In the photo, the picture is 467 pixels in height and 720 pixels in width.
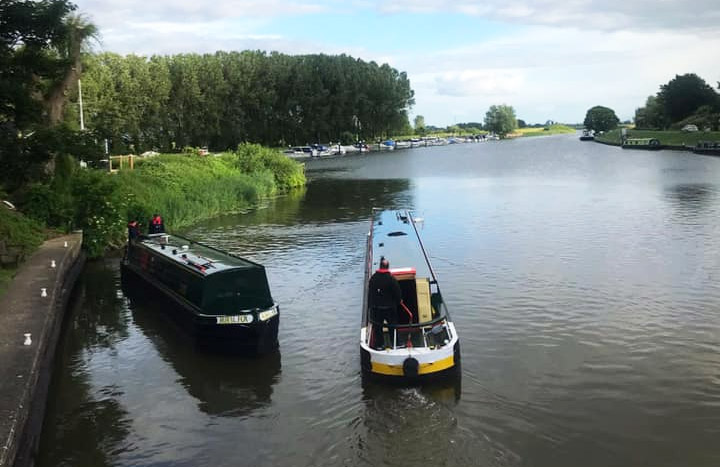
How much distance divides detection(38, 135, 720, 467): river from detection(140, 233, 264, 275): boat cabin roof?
213 cm

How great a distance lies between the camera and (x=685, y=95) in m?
123

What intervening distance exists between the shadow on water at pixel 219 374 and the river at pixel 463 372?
0.05 meters

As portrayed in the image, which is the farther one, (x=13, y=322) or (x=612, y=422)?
(x=13, y=322)

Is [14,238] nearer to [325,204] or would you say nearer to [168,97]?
[325,204]

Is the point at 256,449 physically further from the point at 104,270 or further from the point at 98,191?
the point at 98,191

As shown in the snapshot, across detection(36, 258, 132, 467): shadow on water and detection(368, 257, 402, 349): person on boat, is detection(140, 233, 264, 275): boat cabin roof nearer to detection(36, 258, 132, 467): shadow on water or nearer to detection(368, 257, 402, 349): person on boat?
detection(36, 258, 132, 467): shadow on water

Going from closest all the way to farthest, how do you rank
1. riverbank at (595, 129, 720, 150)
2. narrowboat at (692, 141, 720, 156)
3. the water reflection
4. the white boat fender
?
the white boat fender, the water reflection, narrowboat at (692, 141, 720, 156), riverbank at (595, 129, 720, 150)

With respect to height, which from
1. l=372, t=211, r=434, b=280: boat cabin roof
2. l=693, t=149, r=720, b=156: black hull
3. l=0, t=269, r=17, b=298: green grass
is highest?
l=693, t=149, r=720, b=156: black hull

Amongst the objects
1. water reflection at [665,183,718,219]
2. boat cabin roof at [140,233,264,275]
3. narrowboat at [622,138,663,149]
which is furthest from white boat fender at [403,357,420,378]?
narrowboat at [622,138,663,149]

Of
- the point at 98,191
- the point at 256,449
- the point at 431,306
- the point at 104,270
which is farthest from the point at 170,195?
the point at 256,449

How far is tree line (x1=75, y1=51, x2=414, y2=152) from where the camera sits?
88.4 metres

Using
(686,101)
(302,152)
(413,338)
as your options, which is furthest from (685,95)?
(413,338)

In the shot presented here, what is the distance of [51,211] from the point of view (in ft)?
95.8

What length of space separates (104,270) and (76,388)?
42.8 ft
